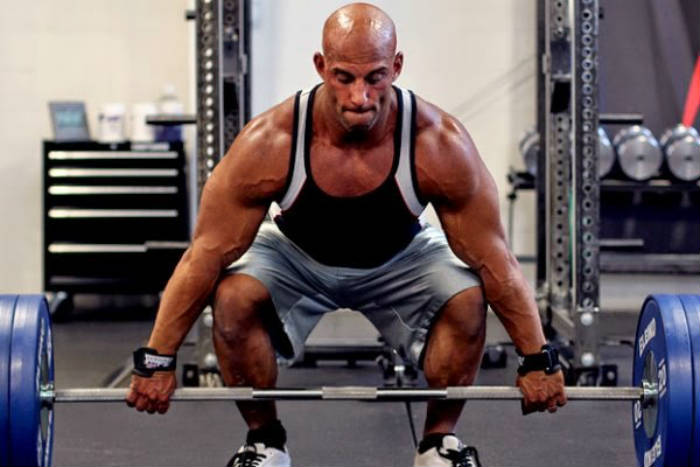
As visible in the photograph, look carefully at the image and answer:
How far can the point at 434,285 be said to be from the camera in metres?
2.78

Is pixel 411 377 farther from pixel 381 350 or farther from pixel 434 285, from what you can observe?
pixel 434 285

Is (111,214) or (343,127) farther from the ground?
(343,127)

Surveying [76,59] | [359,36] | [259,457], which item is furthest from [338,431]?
[76,59]

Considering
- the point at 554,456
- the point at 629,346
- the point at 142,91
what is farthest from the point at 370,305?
the point at 142,91

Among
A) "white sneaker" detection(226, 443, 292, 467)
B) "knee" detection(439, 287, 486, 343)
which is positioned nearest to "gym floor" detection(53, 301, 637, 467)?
"white sneaker" detection(226, 443, 292, 467)

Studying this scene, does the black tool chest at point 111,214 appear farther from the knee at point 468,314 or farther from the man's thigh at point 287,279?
the knee at point 468,314

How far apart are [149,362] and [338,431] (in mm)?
1107

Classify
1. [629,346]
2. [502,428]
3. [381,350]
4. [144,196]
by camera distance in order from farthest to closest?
[144,196], [629,346], [381,350], [502,428]

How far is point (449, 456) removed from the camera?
2746mm

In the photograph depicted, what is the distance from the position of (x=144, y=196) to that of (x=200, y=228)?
338 cm

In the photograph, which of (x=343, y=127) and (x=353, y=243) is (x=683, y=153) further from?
(x=343, y=127)

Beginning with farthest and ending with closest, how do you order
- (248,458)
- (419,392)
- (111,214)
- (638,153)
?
(111,214) → (638,153) → (248,458) → (419,392)

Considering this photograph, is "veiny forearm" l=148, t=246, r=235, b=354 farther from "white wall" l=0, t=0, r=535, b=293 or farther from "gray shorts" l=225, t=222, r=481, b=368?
"white wall" l=0, t=0, r=535, b=293

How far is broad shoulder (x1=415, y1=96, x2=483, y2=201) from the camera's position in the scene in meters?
2.64
